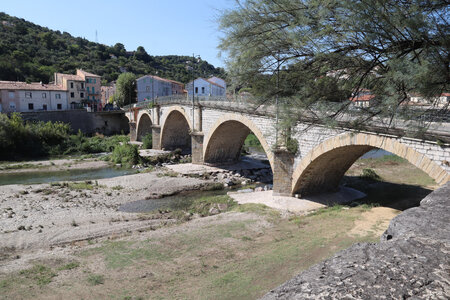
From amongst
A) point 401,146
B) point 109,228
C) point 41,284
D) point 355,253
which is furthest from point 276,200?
point 355,253

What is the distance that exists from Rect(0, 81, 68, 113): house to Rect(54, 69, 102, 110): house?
5.20 feet

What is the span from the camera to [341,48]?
5.35m

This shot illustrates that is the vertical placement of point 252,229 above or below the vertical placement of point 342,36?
below

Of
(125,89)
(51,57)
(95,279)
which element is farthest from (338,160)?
(51,57)

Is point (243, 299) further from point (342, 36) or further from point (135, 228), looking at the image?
point (135, 228)

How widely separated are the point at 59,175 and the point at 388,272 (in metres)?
28.3

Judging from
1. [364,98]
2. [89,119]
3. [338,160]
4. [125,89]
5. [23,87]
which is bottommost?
[338,160]

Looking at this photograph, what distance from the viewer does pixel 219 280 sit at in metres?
8.29

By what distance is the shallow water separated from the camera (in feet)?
80.2

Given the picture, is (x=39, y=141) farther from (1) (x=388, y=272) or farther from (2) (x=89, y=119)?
(1) (x=388, y=272)

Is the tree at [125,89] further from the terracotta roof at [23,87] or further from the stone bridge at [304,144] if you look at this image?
the stone bridge at [304,144]

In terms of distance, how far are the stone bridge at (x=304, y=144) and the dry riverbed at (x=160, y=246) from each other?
1.99 metres

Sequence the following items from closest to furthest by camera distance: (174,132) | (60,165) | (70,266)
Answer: (70,266) → (60,165) → (174,132)

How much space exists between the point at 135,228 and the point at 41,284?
5.19 meters
